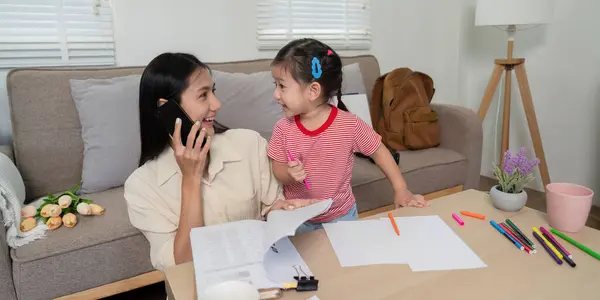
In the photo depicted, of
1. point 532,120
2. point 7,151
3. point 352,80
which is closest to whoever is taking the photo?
point 7,151

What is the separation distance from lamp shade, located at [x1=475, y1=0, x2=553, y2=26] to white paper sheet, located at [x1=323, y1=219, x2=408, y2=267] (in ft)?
6.10

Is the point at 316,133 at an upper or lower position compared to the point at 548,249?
upper

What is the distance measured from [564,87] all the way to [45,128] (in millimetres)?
2772

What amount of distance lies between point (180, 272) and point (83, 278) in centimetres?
68

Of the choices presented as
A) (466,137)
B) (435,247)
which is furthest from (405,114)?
(435,247)

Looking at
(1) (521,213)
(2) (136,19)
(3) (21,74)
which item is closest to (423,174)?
(1) (521,213)

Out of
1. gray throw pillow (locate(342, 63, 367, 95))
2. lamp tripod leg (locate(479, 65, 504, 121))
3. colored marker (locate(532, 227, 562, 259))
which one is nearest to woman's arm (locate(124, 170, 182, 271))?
colored marker (locate(532, 227, 562, 259))

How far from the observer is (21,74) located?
1696mm

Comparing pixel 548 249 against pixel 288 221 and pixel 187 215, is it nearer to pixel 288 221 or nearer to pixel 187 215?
pixel 288 221

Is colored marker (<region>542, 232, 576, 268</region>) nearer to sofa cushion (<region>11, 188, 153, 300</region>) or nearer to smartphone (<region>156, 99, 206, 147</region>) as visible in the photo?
smartphone (<region>156, 99, 206, 147</region>)

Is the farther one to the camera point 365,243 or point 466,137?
point 466,137

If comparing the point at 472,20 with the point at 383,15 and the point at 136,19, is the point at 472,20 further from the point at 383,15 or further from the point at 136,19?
the point at 136,19

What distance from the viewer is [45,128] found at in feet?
5.63

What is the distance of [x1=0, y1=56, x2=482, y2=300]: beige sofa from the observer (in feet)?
4.13
